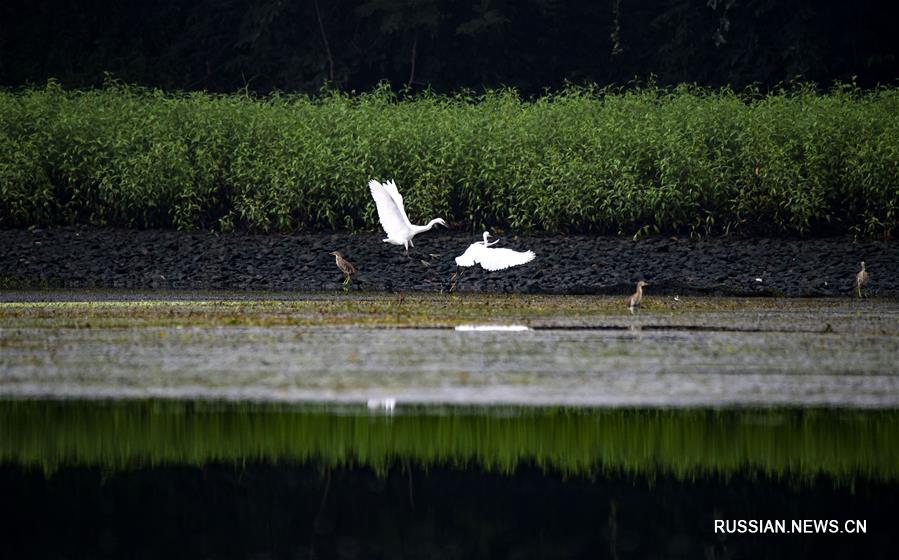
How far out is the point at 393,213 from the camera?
66.0 feet

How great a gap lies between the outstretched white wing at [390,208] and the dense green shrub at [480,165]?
3230mm

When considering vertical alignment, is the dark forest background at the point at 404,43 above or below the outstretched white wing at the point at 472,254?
above

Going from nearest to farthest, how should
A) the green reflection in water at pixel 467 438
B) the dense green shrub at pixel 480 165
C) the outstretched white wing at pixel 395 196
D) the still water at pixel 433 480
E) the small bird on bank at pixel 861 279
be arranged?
the still water at pixel 433 480
the green reflection in water at pixel 467 438
the small bird on bank at pixel 861 279
the outstretched white wing at pixel 395 196
the dense green shrub at pixel 480 165

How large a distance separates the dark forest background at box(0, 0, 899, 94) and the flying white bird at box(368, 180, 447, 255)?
14095 mm

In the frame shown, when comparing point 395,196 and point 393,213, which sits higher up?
point 395,196

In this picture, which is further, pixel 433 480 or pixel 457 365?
pixel 457 365

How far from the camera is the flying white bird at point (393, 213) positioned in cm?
1994

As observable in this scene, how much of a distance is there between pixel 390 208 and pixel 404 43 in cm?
1682

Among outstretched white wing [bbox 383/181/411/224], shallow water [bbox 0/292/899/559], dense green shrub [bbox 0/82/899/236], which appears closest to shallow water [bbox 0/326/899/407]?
shallow water [bbox 0/292/899/559]

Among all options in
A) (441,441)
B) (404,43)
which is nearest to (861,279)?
(441,441)

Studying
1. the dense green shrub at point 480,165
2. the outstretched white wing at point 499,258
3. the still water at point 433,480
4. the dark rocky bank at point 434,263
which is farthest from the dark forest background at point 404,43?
the still water at point 433,480

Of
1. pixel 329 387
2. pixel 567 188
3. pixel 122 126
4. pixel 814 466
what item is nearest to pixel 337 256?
pixel 567 188

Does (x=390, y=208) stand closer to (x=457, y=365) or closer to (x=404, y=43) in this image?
(x=457, y=365)

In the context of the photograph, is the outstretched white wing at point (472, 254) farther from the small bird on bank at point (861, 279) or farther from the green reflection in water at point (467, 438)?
the green reflection in water at point (467, 438)
